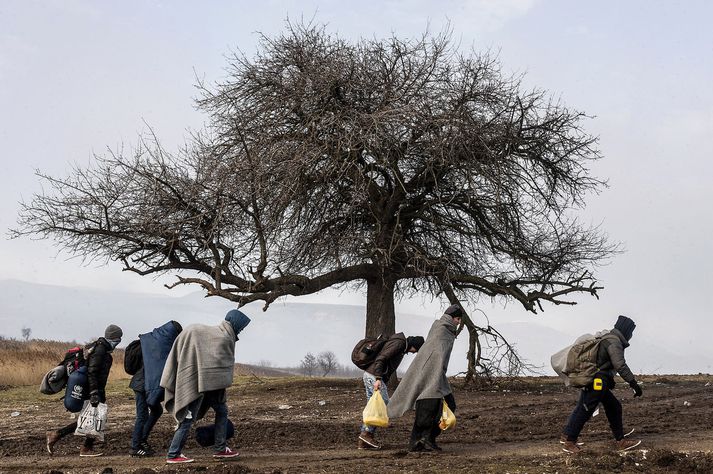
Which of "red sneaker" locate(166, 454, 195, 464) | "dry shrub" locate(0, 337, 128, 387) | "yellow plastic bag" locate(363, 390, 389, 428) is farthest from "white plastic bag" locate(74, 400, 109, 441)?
"dry shrub" locate(0, 337, 128, 387)

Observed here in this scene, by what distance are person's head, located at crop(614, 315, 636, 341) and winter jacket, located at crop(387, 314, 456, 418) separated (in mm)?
2156

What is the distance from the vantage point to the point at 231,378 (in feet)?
36.1

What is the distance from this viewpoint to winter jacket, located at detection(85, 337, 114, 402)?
11.6 metres

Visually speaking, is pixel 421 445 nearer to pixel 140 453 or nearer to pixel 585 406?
pixel 585 406

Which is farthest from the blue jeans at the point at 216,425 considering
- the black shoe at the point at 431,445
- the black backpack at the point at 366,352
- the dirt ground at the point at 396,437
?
the black shoe at the point at 431,445

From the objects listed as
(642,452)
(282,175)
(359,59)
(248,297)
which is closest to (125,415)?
(248,297)

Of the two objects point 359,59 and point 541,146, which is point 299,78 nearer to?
point 359,59

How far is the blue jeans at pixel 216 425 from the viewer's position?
35.0 feet

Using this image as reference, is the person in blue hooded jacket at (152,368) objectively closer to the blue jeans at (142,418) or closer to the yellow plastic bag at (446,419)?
the blue jeans at (142,418)

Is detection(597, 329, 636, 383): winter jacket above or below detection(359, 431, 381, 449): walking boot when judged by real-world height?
above

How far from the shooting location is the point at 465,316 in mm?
21562

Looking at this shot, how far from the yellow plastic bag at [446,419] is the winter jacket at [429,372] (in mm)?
223

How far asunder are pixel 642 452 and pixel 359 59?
12173 mm

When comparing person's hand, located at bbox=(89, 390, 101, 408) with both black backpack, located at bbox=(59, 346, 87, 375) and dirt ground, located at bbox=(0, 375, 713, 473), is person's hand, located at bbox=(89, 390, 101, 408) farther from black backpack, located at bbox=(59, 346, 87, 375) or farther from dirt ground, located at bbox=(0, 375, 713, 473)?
dirt ground, located at bbox=(0, 375, 713, 473)
